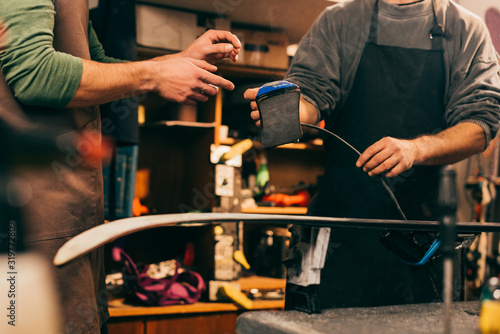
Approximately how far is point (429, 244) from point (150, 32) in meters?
1.84

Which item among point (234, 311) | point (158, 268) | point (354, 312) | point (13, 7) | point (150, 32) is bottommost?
point (234, 311)

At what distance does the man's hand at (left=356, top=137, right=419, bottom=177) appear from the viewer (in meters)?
1.02

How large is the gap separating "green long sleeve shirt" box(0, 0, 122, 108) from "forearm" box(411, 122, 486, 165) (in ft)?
2.47

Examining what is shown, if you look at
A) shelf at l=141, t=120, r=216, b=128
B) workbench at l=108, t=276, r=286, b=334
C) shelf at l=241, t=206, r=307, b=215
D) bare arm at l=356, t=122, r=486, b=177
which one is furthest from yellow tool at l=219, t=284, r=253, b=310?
bare arm at l=356, t=122, r=486, b=177

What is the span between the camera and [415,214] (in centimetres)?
130

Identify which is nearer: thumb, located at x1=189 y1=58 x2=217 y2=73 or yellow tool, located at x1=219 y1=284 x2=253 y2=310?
thumb, located at x1=189 y1=58 x2=217 y2=73

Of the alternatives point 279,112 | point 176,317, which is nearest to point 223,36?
point 279,112

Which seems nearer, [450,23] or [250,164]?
[450,23]

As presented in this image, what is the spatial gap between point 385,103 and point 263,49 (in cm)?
132

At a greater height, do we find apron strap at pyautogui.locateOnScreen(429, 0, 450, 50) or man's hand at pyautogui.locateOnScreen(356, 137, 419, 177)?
apron strap at pyautogui.locateOnScreen(429, 0, 450, 50)

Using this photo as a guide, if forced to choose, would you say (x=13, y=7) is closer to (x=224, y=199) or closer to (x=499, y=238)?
(x=224, y=199)

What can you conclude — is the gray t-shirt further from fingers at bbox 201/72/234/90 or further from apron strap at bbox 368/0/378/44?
fingers at bbox 201/72/234/90

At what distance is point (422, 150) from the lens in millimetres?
1087

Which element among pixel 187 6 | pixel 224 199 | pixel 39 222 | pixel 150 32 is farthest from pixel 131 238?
pixel 39 222
